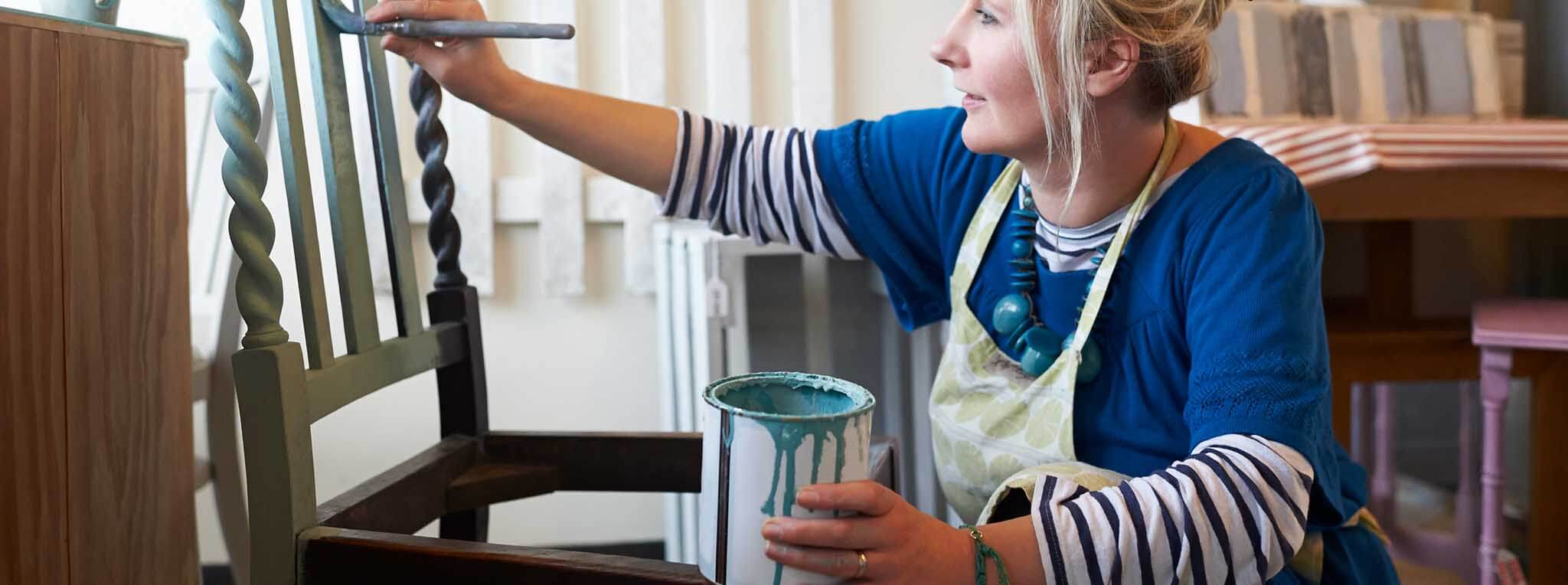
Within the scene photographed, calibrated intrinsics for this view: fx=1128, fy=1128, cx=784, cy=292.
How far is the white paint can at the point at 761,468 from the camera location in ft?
1.65

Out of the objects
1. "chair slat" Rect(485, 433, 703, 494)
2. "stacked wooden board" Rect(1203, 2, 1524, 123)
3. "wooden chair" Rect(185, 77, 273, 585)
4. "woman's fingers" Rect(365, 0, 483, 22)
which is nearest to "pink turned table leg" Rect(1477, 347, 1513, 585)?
"stacked wooden board" Rect(1203, 2, 1524, 123)

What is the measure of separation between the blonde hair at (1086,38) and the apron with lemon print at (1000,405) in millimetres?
82

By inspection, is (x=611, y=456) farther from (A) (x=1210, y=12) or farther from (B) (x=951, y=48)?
(A) (x=1210, y=12)

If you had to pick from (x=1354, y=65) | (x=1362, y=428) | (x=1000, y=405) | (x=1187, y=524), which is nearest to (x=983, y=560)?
(x=1187, y=524)

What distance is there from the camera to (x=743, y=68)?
190 centimetres

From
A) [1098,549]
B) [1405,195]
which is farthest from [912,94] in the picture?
[1098,549]

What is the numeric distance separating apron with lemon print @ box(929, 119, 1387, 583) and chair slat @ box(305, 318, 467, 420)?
41 cm

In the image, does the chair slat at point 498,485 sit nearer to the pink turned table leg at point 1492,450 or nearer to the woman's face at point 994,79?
the woman's face at point 994,79

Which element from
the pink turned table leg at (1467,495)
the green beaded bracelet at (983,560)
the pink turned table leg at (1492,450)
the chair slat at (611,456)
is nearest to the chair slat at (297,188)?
the chair slat at (611,456)

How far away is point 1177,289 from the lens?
2.71 ft

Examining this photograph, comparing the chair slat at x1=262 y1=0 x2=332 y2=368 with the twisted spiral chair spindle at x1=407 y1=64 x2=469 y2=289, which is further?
the twisted spiral chair spindle at x1=407 y1=64 x2=469 y2=289

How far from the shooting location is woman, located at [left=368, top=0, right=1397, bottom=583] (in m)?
0.66

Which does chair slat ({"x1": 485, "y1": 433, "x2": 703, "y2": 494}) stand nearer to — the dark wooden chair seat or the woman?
the dark wooden chair seat

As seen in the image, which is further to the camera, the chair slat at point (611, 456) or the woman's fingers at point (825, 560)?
the chair slat at point (611, 456)
